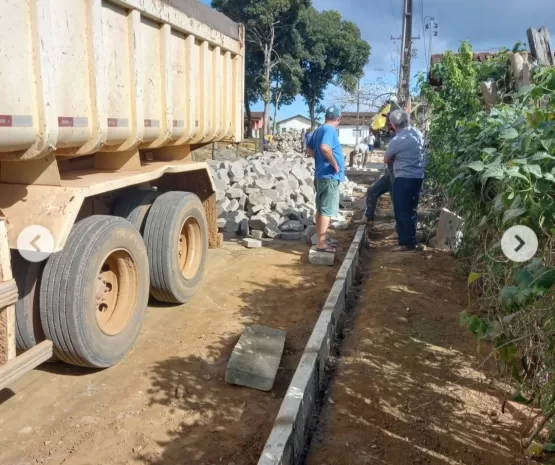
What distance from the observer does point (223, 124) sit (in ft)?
20.1

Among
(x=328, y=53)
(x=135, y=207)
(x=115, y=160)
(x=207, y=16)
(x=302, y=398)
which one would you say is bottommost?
(x=302, y=398)

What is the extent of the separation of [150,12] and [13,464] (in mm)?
3362

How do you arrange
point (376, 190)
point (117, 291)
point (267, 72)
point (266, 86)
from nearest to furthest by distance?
point (117, 291)
point (376, 190)
point (267, 72)
point (266, 86)

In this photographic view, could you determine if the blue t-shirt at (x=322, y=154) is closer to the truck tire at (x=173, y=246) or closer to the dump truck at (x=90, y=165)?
the dump truck at (x=90, y=165)

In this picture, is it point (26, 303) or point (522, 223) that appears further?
point (26, 303)

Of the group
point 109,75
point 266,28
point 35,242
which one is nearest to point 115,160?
point 109,75

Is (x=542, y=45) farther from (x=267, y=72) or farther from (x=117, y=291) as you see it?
(x=267, y=72)

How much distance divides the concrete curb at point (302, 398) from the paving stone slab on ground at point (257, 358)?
35 cm

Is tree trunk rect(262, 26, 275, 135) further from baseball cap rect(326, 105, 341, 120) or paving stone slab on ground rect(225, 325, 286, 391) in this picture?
paving stone slab on ground rect(225, 325, 286, 391)

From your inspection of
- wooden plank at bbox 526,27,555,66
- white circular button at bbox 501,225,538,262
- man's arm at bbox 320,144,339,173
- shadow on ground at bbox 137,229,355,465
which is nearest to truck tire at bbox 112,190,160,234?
shadow on ground at bbox 137,229,355,465

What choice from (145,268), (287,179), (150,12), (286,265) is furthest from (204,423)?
(287,179)

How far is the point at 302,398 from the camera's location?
9.71 feet

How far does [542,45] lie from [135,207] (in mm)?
4227

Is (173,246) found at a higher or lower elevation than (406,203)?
lower
